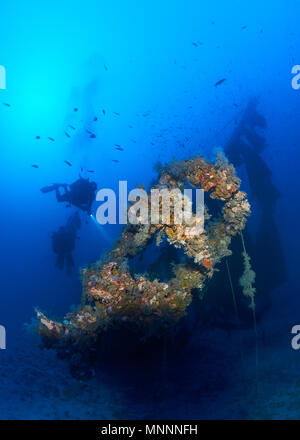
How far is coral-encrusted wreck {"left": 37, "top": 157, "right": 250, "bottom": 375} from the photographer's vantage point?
5.28 m

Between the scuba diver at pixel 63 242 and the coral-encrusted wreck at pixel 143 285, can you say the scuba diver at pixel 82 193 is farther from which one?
the coral-encrusted wreck at pixel 143 285

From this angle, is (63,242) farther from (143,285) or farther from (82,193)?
(143,285)

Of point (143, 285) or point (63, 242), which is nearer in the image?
point (143, 285)

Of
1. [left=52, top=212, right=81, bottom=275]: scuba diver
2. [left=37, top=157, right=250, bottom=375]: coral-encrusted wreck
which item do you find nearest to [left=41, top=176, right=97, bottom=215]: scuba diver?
[left=52, top=212, right=81, bottom=275]: scuba diver

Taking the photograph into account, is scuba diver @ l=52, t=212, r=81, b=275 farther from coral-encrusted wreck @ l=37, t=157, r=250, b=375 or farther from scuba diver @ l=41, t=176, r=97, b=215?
coral-encrusted wreck @ l=37, t=157, r=250, b=375

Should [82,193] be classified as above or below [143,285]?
above

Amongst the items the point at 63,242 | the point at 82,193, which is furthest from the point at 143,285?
the point at 63,242

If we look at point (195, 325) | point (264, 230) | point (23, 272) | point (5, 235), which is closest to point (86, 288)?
point (195, 325)

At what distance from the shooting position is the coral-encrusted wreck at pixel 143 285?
A: 17.3 feet

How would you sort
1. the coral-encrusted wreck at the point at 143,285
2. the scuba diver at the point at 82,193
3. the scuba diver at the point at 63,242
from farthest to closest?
the scuba diver at the point at 63,242, the scuba diver at the point at 82,193, the coral-encrusted wreck at the point at 143,285

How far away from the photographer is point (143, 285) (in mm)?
5500

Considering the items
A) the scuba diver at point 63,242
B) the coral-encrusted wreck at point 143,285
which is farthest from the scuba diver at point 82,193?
the coral-encrusted wreck at point 143,285
